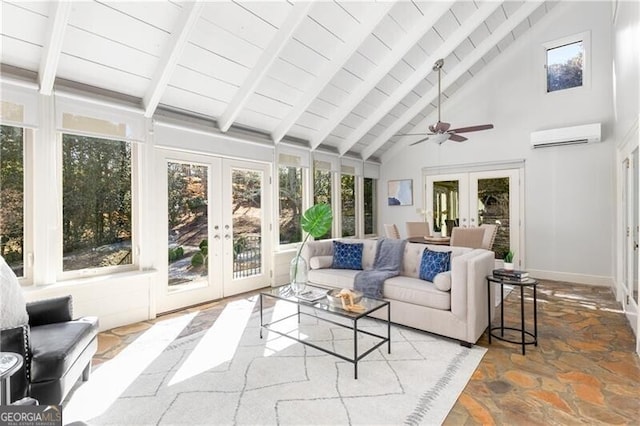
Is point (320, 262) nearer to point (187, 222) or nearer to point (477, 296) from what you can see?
point (187, 222)

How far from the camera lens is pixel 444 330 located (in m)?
3.09

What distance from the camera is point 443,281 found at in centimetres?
313

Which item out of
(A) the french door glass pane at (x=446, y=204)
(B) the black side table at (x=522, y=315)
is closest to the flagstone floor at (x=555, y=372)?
(B) the black side table at (x=522, y=315)

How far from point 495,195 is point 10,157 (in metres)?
7.04

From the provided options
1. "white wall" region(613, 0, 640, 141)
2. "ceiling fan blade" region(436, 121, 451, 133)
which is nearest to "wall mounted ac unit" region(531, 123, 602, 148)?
"white wall" region(613, 0, 640, 141)

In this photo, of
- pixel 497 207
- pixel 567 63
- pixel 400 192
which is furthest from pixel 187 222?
pixel 567 63

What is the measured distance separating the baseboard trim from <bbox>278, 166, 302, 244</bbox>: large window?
4329 millimetres

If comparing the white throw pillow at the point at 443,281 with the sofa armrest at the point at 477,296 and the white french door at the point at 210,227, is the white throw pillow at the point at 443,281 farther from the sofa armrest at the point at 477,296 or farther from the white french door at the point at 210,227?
the white french door at the point at 210,227

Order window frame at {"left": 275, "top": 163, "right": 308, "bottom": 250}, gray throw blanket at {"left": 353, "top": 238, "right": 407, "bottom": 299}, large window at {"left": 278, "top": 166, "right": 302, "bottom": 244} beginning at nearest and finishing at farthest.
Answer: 1. gray throw blanket at {"left": 353, "top": 238, "right": 407, "bottom": 299}
2. window frame at {"left": 275, "top": 163, "right": 308, "bottom": 250}
3. large window at {"left": 278, "top": 166, "right": 302, "bottom": 244}

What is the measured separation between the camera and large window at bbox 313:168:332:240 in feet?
20.3

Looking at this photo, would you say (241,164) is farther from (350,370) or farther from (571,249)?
(571,249)

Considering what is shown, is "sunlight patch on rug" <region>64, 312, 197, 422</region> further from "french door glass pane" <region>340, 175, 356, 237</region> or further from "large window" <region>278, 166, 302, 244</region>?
"french door glass pane" <region>340, 175, 356, 237</region>

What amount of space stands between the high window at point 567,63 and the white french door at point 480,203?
161 centimetres

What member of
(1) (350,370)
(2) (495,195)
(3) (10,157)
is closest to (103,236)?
(3) (10,157)
